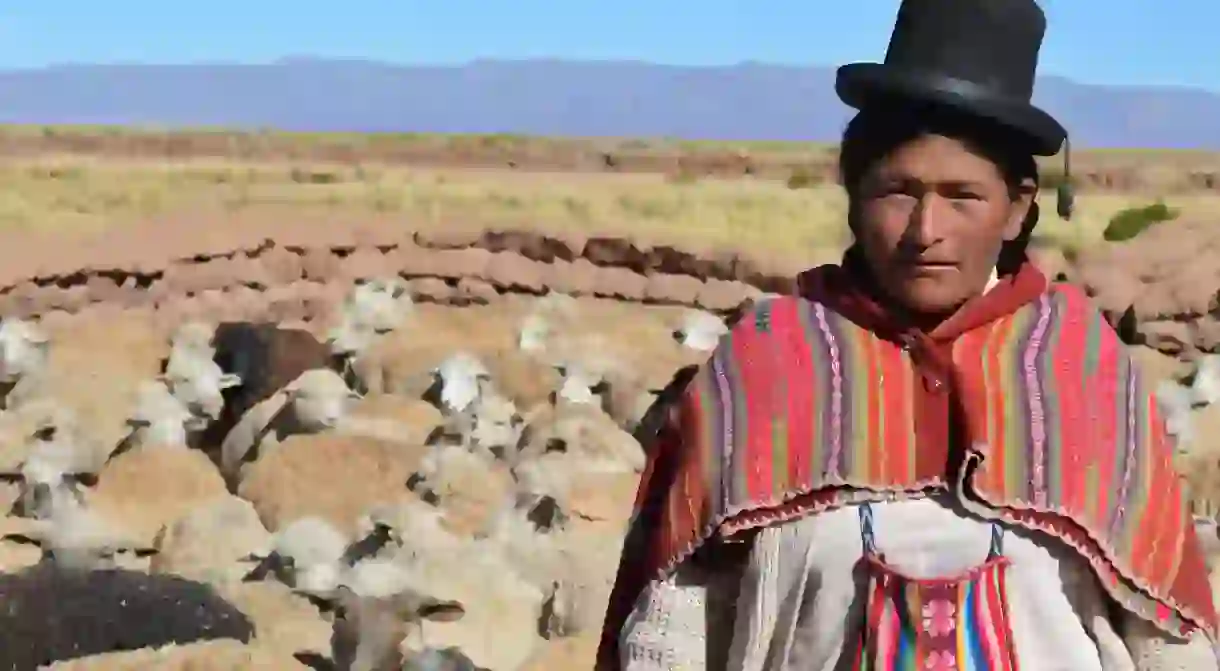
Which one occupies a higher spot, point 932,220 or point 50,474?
point 932,220

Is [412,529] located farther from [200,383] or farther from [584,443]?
[200,383]

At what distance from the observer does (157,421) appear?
1003cm

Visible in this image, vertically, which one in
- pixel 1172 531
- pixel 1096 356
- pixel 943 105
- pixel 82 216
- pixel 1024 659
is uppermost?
pixel 943 105

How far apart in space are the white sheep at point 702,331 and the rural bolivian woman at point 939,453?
10887 mm

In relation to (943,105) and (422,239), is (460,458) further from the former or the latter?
(422,239)

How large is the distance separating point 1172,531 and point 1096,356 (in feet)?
0.74

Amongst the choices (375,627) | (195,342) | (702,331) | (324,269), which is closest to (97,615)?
(375,627)

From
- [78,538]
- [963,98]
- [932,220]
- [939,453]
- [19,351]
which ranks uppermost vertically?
[963,98]

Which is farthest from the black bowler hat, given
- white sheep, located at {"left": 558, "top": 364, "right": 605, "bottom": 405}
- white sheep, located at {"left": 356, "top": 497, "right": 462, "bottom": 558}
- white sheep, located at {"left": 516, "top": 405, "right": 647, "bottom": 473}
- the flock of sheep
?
white sheep, located at {"left": 558, "top": 364, "right": 605, "bottom": 405}

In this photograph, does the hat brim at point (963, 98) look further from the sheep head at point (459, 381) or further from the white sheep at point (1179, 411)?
the sheep head at point (459, 381)

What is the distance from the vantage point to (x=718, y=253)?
1553 centimetres

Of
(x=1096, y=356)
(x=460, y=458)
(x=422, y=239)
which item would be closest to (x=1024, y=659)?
(x=1096, y=356)

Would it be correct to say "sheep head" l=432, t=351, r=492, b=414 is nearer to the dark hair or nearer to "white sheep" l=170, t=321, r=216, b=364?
"white sheep" l=170, t=321, r=216, b=364

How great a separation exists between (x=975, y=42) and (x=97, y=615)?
16.5 ft
